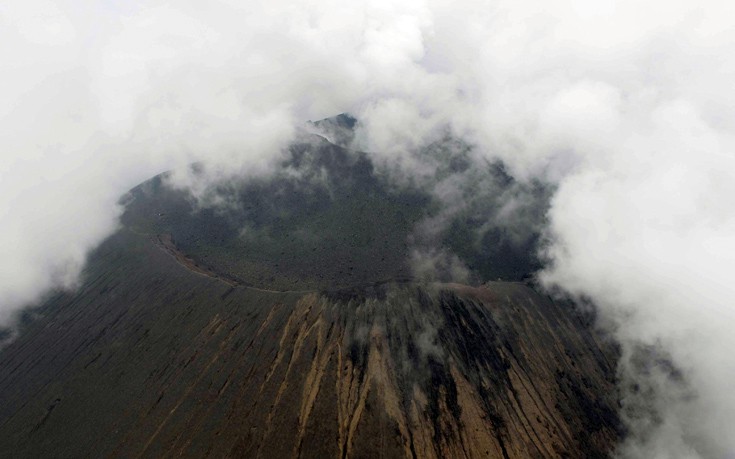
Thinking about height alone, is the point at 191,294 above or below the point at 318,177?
below

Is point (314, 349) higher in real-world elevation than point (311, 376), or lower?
higher

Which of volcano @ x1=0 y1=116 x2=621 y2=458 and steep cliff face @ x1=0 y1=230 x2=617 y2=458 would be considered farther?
volcano @ x1=0 y1=116 x2=621 y2=458

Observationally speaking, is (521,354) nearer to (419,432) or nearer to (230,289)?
(419,432)

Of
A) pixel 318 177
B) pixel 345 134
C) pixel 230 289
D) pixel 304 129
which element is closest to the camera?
pixel 230 289

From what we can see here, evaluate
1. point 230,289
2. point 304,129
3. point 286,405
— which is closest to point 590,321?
point 286,405

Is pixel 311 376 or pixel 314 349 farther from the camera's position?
pixel 314 349
